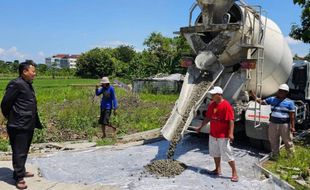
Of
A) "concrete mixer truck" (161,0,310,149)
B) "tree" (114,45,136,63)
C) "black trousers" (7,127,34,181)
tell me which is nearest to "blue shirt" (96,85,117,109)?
"concrete mixer truck" (161,0,310,149)

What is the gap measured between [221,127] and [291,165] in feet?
6.37

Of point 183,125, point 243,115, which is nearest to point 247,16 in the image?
point 243,115

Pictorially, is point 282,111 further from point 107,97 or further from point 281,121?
point 107,97

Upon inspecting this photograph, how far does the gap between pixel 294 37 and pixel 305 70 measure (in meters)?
2.70

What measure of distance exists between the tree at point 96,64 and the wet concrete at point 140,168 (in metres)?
81.2

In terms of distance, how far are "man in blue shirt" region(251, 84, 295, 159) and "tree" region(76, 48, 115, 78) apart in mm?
82283

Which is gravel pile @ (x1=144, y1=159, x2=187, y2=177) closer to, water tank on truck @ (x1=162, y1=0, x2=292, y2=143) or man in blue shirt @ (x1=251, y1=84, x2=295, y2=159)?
water tank on truck @ (x1=162, y1=0, x2=292, y2=143)

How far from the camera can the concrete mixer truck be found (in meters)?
8.78

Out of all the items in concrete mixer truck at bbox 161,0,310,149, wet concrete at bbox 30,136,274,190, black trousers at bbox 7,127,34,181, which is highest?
concrete mixer truck at bbox 161,0,310,149

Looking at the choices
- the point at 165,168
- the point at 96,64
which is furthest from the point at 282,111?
the point at 96,64

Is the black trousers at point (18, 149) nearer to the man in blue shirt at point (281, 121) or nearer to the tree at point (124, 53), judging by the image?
the man in blue shirt at point (281, 121)

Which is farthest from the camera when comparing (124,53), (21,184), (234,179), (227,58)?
(124,53)

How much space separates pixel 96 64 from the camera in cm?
9069

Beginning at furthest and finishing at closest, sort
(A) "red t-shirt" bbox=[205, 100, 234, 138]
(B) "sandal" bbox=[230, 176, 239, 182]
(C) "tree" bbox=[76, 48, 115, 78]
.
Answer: (C) "tree" bbox=[76, 48, 115, 78]
(A) "red t-shirt" bbox=[205, 100, 234, 138]
(B) "sandal" bbox=[230, 176, 239, 182]
